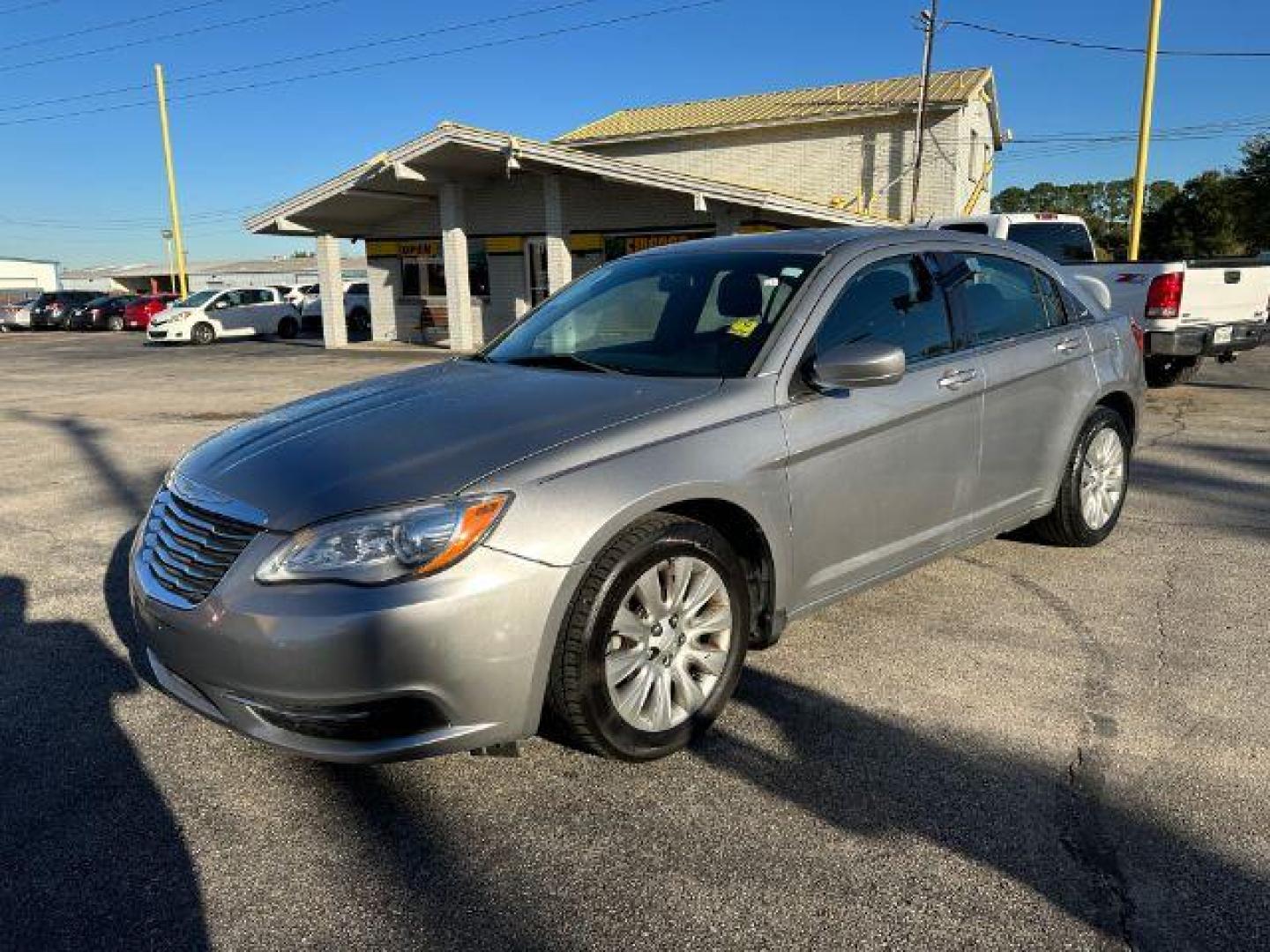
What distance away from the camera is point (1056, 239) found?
1262 centimetres

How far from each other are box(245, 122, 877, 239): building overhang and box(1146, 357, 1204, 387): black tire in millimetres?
7594

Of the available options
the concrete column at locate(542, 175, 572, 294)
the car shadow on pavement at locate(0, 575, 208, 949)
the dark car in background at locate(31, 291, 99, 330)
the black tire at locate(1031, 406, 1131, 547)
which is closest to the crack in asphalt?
the black tire at locate(1031, 406, 1131, 547)

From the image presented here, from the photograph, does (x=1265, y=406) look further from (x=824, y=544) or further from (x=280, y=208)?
(x=280, y=208)

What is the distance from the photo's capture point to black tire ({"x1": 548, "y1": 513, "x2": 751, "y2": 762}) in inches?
107

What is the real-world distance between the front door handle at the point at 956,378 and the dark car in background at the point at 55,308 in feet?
138

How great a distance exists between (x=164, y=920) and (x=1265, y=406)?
11.0m

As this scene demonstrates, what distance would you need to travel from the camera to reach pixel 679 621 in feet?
9.86

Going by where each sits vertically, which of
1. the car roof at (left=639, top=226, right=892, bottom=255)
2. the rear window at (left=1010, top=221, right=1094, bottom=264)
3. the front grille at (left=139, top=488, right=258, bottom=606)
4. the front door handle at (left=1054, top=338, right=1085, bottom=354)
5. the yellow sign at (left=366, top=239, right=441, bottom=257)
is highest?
the yellow sign at (left=366, top=239, right=441, bottom=257)

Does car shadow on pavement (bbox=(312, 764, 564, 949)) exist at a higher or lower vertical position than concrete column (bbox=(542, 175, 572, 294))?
lower

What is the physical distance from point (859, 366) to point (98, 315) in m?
41.2

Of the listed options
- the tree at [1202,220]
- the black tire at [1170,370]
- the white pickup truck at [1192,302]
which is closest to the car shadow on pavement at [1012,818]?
the white pickup truck at [1192,302]

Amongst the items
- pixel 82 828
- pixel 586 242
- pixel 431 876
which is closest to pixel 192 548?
pixel 82 828

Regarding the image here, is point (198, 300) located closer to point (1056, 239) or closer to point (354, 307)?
point (354, 307)

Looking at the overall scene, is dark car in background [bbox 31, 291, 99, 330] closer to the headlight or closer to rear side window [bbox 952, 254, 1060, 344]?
rear side window [bbox 952, 254, 1060, 344]
